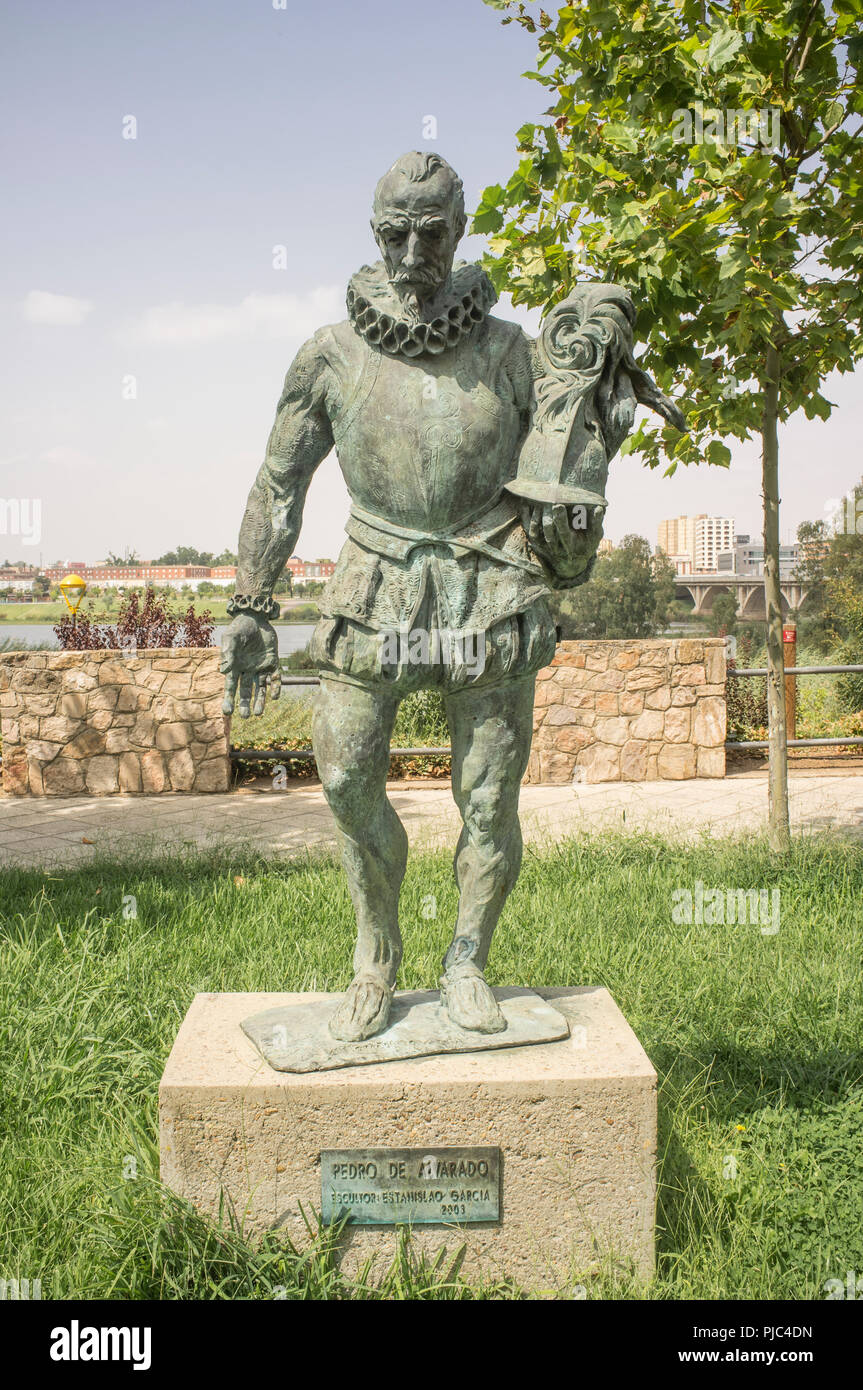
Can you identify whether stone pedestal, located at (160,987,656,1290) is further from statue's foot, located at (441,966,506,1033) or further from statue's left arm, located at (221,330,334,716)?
statue's left arm, located at (221,330,334,716)

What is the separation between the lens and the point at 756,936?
14.0ft

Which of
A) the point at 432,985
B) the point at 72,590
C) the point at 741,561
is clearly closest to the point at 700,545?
the point at 741,561

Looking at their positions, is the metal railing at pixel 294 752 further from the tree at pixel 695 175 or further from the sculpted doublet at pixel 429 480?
the sculpted doublet at pixel 429 480

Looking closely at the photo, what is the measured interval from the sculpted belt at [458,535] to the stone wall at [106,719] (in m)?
5.63

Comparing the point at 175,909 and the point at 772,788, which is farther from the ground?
the point at 772,788

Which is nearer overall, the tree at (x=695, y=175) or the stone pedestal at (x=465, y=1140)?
the stone pedestal at (x=465, y=1140)

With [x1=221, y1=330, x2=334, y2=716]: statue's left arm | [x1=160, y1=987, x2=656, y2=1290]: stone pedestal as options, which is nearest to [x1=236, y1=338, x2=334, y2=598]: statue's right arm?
[x1=221, y1=330, x2=334, y2=716]: statue's left arm

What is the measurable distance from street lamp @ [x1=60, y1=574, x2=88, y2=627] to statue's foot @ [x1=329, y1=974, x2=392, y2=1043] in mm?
8336

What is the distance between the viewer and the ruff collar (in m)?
2.39

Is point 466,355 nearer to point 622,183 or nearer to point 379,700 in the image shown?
point 379,700

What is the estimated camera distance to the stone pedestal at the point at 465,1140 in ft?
7.84

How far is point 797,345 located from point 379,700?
3.42 metres

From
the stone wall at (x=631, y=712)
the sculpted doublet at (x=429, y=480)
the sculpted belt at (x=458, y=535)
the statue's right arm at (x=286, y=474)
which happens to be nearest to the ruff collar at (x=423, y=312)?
the sculpted doublet at (x=429, y=480)
